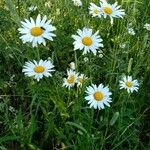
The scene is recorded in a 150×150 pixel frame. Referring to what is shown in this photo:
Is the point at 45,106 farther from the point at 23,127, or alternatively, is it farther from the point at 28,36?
the point at 28,36

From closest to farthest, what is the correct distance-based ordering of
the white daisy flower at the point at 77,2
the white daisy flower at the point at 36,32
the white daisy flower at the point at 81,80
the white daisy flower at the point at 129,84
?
the white daisy flower at the point at 36,32 < the white daisy flower at the point at 81,80 < the white daisy flower at the point at 129,84 < the white daisy flower at the point at 77,2

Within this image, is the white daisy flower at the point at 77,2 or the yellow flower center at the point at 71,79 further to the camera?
the white daisy flower at the point at 77,2

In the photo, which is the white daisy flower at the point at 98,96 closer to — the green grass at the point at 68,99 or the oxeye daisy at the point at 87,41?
the green grass at the point at 68,99

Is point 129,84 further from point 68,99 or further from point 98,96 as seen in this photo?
point 68,99

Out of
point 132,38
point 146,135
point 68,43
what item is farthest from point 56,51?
point 146,135

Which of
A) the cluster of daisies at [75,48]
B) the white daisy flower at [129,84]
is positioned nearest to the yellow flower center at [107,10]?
the cluster of daisies at [75,48]

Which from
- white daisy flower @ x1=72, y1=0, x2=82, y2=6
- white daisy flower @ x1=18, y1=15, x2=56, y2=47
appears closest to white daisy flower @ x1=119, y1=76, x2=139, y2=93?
white daisy flower @ x1=18, y1=15, x2=56, y2=47

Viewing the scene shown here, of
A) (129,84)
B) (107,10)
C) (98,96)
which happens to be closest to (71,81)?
(98,96)
